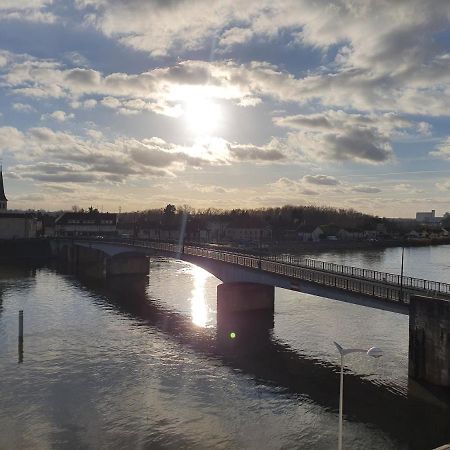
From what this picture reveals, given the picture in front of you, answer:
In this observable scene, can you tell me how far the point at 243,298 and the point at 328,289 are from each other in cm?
1633

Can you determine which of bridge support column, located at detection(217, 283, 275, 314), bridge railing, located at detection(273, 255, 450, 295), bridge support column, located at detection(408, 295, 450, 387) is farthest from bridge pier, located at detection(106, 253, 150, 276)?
bridge support column, located at detection(408, 295, 450, 387)

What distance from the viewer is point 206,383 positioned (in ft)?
110

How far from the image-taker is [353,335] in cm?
4525

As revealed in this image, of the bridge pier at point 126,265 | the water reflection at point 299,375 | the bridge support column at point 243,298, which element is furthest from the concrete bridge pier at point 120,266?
the bridge support column at point 243,298

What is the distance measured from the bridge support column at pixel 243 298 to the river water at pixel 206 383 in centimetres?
180

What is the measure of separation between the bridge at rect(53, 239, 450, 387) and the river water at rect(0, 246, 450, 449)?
2.16m

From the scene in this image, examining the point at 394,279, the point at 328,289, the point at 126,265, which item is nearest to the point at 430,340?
the point at 328,289

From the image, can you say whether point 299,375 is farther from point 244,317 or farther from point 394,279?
point 394,279

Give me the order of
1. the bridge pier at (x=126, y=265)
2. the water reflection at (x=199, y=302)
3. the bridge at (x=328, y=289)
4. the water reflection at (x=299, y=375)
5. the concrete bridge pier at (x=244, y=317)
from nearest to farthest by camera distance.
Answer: the water reflection at (x=299, y=375) → the bridge at (x=328, y=289) → the concrete bridge pier at (x=244, y=317) → the water reflection at (x=199, y=302) → the bridge pier at (x=126, y=265)

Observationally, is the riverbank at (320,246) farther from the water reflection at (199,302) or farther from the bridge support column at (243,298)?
the bridge support column at (243,298)

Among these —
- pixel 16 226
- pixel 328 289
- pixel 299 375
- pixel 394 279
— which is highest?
pixel 16 226

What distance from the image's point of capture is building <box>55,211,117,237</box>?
16600 centimetres

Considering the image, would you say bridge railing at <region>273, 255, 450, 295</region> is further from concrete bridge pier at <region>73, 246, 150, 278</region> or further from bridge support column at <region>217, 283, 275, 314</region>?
concrete bridge pier at <region>73, 246, 150, 278</region>

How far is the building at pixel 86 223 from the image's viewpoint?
6535 inches
